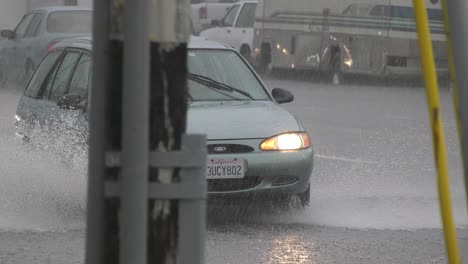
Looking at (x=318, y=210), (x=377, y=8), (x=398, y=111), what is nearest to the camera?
(x=318, y=210)

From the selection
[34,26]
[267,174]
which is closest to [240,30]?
[34,26]

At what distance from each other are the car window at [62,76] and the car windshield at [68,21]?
1026cm

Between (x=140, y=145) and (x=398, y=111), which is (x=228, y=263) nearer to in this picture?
(x=140, y=145)

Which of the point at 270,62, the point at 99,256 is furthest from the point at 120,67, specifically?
the point at 270,62

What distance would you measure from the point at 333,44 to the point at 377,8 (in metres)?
1.70

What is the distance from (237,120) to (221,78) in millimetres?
1119

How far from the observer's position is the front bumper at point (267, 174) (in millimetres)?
9180

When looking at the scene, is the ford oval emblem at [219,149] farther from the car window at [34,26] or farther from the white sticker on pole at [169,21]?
the car window at [34,26]

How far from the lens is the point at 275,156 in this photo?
30.7ft

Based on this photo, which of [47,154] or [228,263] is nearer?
[228,263]

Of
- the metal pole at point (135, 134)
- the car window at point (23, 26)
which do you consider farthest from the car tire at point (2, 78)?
the metal pole at point (135, 134)

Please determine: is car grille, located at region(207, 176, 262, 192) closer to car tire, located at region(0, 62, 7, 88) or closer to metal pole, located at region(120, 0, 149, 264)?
metal pole, located at region(120, 0, 149, 264)

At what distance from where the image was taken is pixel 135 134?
3072mm

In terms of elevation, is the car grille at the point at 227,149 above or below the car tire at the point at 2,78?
above
